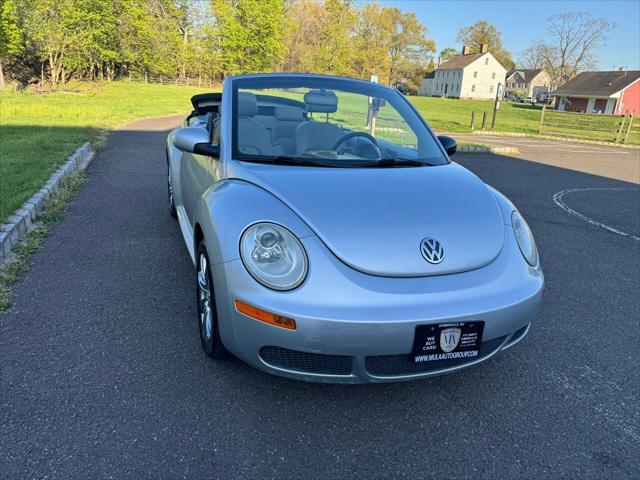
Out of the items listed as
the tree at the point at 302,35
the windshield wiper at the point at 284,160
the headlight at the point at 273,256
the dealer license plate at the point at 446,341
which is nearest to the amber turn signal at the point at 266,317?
the headlight at the point at 273,256

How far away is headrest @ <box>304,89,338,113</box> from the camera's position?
3391 millimetres

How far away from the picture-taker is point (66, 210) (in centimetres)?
525

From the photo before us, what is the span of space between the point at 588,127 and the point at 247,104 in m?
22.3

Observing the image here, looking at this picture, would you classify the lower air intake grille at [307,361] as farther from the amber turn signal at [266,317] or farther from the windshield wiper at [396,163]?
the windshield wiper at [396,163]

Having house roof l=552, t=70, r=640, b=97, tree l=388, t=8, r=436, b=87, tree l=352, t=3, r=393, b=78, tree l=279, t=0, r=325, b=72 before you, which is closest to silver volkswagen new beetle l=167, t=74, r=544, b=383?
tree l=279, t=0, r=325, b=72

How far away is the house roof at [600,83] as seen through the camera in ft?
176

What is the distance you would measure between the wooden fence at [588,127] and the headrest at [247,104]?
806 inches

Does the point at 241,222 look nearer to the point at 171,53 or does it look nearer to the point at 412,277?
the point at 412,277

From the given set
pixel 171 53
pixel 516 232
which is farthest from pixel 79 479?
pixel 171 53

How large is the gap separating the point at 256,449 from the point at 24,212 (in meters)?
3.80

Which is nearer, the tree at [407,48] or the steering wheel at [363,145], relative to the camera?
the steering wheel at [363,145]

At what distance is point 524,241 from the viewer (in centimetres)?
241

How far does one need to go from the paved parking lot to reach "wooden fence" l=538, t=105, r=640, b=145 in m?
19.7

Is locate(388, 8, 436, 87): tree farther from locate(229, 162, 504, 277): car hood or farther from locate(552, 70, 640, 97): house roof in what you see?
locate(229, 162, 504, 277): car hood
